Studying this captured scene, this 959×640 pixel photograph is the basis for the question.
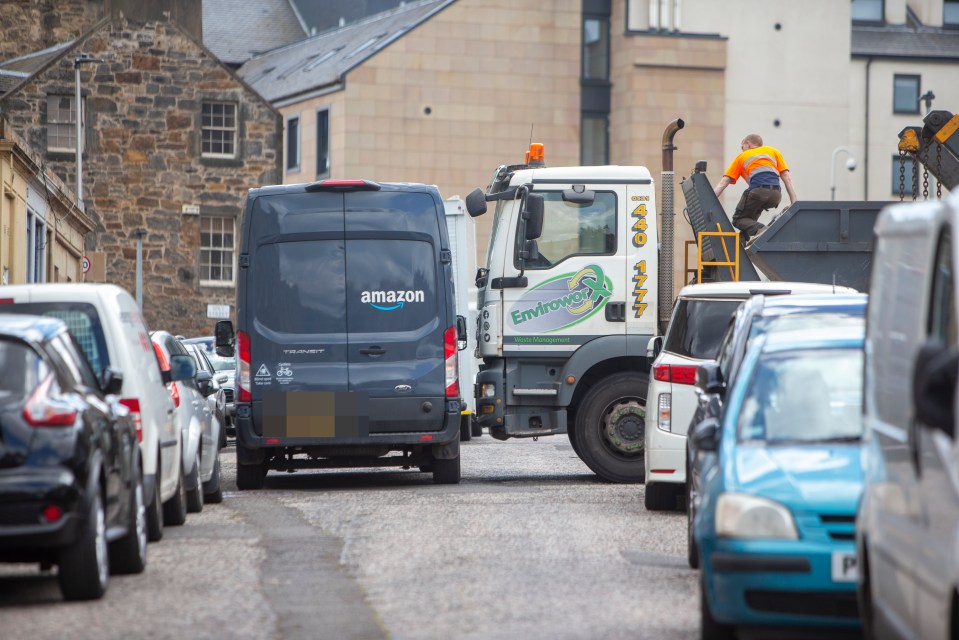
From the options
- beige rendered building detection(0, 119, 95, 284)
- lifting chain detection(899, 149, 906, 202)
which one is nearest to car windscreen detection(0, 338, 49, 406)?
lifting chain detection(899, 149, 906, 202)

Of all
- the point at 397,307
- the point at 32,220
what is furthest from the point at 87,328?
the point at 32,220

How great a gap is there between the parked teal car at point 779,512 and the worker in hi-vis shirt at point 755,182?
8408mm

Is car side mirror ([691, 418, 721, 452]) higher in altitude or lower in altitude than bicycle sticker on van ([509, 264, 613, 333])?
lower

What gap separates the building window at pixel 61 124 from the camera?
52000 millimetres

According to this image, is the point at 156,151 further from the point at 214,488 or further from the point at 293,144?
the point at 214,488

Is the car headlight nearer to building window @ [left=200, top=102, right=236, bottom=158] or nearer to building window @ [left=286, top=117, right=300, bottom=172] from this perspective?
building window @ [left=200, top=102, right=236, bottom=158]

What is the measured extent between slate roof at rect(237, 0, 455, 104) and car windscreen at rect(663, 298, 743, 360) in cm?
4887

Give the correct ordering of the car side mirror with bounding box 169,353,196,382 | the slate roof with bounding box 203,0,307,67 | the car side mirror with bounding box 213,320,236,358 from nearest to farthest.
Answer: the car side mirror with bounding box 169,353,196,382 < the car side mirror with bounding box 213,320,236,358 < the slate roof with bounding box 203,0,307,67

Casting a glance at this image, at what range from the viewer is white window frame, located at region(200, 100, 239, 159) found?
53531mm

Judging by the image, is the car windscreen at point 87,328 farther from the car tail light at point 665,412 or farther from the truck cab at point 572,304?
the truck cab at point 572,304

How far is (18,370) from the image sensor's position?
9438 mm

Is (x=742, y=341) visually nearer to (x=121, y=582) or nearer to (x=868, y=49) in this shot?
(x=121, y=582)

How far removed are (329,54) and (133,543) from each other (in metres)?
59.6

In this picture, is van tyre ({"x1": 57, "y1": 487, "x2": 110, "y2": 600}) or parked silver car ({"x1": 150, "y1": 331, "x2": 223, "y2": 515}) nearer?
van tyre ({"x1": 57, "y1": 487, "x2": 110, "y2": 600})
